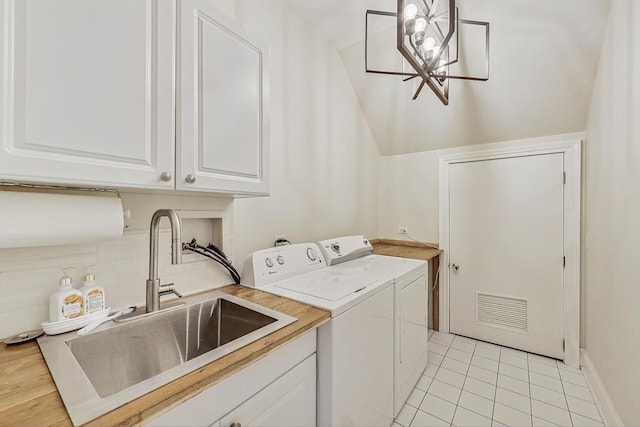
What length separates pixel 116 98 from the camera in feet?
2.78

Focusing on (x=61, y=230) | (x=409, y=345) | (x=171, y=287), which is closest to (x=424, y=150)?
(x=409, y=345)

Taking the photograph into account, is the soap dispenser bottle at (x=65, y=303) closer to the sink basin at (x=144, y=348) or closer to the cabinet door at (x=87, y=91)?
the sink basin at (x=144, y=348)

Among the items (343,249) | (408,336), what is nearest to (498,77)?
(343,249)

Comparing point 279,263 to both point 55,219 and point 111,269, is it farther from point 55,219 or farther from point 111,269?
point 55,219

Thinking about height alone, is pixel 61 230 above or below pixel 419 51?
below

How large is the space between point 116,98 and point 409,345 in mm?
2046

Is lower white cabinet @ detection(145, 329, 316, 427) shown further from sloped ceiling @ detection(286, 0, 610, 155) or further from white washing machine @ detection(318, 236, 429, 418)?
sloped ceiling @ detection(286, 0, 610, 155)

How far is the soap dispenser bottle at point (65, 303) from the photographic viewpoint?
0.96 meters

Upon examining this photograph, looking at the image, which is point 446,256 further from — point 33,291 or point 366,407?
point 33,291

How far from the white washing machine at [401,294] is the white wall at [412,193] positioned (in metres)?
0.88

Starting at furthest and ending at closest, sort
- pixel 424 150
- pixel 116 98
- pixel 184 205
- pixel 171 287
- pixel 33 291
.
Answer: pixel 424 150 < pixel 184 205 < pixel 171 287 < pixel 33 291 < pixel 116 98

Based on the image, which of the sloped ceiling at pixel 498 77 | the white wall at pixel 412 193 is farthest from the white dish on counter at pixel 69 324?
the white wall at pixel 412 193

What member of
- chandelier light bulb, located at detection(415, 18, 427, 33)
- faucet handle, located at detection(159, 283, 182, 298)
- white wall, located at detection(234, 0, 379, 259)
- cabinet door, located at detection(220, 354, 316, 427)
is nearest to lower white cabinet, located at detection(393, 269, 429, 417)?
cabinet door, located at detection(220, 354, 316, 427)

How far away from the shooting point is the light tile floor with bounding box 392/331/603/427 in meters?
1.73
